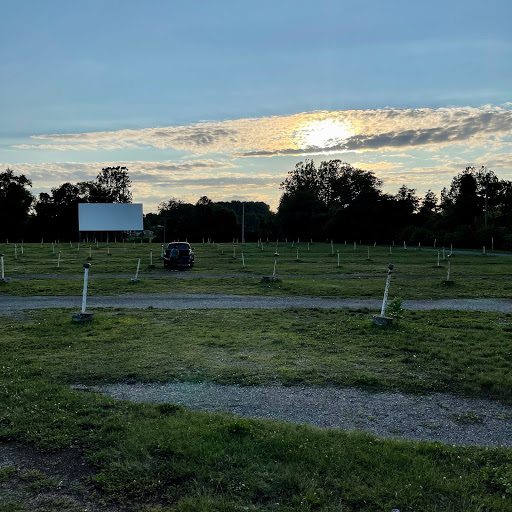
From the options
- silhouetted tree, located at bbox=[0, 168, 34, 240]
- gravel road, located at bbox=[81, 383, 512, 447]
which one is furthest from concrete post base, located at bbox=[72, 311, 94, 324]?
silhouetted tree, located at bbox=[0, 168, 34, 240]

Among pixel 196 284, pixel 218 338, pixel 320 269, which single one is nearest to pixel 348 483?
pixel 218 338

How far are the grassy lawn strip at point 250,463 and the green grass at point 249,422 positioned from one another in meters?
0.01

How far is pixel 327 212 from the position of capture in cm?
8644

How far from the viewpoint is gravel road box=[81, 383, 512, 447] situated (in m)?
5.39

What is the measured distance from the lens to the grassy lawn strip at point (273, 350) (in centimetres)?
717

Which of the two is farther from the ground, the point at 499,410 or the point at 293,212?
the point at 293,212

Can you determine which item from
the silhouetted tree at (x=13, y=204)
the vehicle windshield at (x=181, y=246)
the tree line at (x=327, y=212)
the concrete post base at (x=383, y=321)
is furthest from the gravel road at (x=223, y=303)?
the silhouetted tree at (x=13, y=204)

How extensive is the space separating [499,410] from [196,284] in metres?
15.6

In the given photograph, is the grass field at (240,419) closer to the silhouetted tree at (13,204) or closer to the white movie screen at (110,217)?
the white movie screen at (110,217)

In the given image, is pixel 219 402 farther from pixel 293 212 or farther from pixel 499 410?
pixel 293 212

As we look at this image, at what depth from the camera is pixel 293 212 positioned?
8631cm

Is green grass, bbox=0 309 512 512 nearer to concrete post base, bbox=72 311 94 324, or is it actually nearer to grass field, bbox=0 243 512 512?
grass field, bbox=0 243 512 512

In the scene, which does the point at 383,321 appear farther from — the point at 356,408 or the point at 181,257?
the point at 181,257

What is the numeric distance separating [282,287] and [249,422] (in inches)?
547
